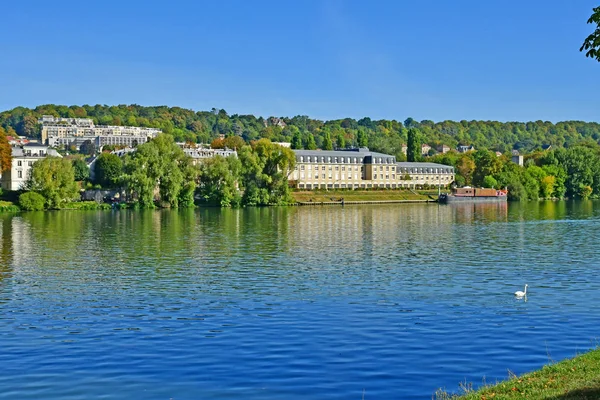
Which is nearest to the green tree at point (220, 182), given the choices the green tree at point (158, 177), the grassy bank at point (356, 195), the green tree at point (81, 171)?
the green tree at point (158, 177)

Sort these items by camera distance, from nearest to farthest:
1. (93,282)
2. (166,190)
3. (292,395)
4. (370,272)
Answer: (292,395)
(93,282)
(370,272)
(166,190)

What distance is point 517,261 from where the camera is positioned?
41.2 meters

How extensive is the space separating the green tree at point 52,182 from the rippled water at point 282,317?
175 feet

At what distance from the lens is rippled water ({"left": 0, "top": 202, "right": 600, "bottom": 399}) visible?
18.7 m

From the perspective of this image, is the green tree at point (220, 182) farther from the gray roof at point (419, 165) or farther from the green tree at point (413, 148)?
the green tree at point (413, 148)

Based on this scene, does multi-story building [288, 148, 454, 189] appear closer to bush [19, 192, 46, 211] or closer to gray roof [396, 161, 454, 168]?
gray roof [396, 161, 454, 168]

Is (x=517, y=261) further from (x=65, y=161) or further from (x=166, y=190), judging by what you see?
(x=65, y=161)

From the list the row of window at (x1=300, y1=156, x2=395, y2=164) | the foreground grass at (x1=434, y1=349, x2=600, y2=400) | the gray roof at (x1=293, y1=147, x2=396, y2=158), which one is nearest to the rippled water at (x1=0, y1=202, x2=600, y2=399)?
the foreground grass at (x1=434, y1=349, x2=600, y2=400)

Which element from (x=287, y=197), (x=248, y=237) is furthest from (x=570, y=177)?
(x=248, y=237)

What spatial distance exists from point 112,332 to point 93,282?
411 inches

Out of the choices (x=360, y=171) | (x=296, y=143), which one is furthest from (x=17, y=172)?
(x=360, y=171)

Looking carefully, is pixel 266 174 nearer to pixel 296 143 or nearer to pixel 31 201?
pixel 31 201

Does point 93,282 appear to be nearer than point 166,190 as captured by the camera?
Yes

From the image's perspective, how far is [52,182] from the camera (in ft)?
331
